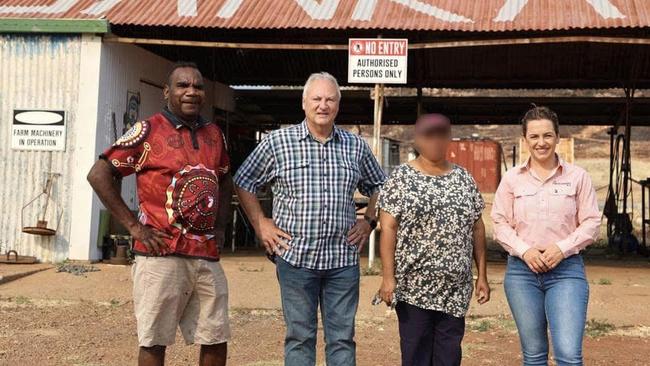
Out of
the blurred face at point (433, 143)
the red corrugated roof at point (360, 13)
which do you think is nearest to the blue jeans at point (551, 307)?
the blurred face at point (433, 143)

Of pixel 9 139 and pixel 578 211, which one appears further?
pixel 9 139

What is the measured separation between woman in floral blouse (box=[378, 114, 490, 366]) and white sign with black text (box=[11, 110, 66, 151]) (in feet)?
25.1

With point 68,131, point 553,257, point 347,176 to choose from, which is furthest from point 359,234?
point 68,131

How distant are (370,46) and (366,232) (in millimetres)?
5840

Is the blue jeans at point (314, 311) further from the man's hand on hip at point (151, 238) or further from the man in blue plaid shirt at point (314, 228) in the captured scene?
the man's hand on hip at point (151, 238)

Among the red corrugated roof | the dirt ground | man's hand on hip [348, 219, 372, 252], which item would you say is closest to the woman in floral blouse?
man's hand on hip [348, 219, 372, 252]

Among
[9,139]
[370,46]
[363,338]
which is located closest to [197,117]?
[363,338]

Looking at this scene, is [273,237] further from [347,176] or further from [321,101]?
[321,101]

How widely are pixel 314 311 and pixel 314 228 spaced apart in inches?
17.3

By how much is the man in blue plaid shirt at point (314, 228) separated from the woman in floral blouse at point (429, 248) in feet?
0.66

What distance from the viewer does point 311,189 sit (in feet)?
13.8

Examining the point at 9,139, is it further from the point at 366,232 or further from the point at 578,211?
the point at 578,211

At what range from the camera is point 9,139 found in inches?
430

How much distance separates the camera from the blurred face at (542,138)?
4.19 m
